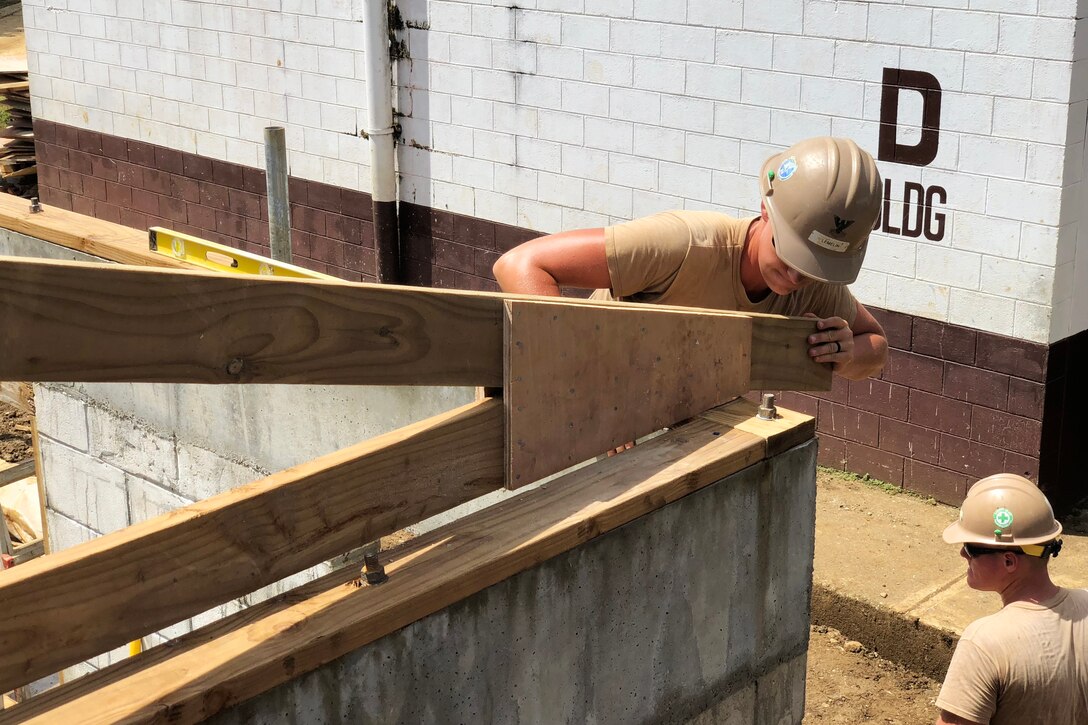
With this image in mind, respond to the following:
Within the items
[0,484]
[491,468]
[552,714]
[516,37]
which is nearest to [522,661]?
[552,714]

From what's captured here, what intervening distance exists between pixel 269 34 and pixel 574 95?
10.8 feet

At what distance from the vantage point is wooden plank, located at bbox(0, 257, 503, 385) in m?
2.03

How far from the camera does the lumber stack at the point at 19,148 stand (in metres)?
14.0

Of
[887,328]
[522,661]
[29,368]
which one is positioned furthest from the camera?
[887,328]

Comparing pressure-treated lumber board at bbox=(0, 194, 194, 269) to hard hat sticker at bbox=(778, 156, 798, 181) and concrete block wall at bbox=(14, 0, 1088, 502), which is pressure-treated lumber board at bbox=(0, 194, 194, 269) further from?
concrete block wall at bbox=(14, 0, 1088, 502)

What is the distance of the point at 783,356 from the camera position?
3.62m

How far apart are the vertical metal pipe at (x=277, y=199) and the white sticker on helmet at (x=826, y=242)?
146 inches

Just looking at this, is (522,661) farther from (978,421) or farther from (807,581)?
(978,421)

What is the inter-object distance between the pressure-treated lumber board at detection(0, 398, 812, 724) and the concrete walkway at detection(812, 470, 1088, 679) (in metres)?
2.79

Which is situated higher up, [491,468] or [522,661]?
[491,468]

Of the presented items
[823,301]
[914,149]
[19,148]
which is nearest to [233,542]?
[823,301]

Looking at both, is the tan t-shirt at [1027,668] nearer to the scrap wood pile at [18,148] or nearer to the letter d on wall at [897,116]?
the letter d on wall at [897,116]

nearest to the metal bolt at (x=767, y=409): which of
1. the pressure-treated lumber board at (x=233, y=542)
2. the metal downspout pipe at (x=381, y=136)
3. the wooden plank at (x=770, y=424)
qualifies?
the wooden plank at (x=770, y=424)

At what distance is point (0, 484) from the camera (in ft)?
24.6
